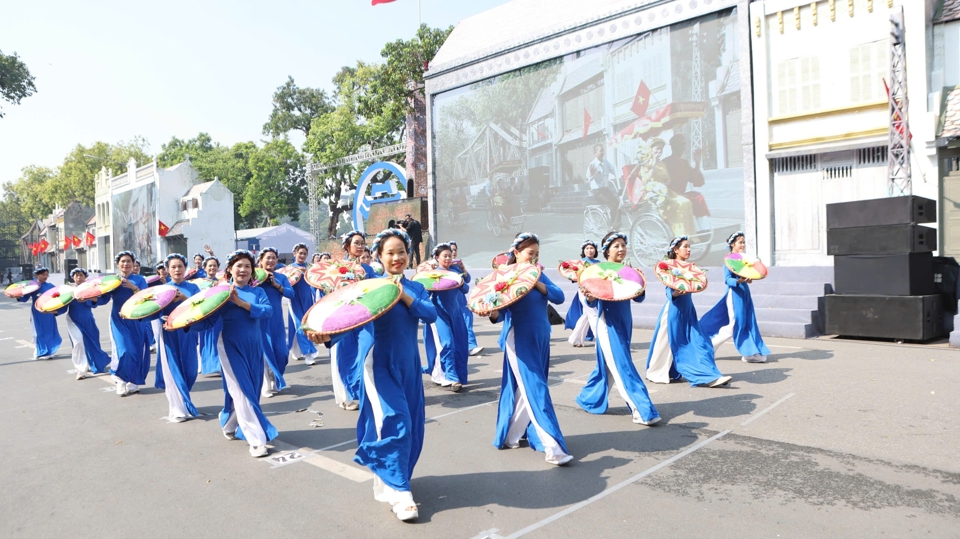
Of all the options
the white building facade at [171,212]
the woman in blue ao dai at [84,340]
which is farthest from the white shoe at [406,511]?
A: the white building facade at [171,212]

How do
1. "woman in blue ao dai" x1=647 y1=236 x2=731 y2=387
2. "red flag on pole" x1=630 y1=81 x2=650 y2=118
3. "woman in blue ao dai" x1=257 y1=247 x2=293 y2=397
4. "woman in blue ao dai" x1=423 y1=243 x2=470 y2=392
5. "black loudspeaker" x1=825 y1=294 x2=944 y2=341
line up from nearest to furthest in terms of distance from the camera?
1. "woman in blue ao dai" x1=647 y1=236 x2=731 y2=387
2. "woman in blue ao dai" x1=423 y1=243 x2=470 y2=392
3. "woman in blue ao dai" x1=257 y1=247 x2=293 y2=397
4. "black loudspeaker" x1=825 y1=294 x2=944 y2=341
5. "red flag on pole" x1=630 y1=81 x2=650 y2=118

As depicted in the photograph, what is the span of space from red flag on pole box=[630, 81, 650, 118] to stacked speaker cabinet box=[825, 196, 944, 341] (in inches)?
280

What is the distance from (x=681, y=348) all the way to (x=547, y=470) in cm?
319

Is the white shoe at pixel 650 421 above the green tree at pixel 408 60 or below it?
below

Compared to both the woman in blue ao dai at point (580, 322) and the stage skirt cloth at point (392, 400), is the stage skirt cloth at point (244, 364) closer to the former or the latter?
the stage skirt cloth at point (392, 400)

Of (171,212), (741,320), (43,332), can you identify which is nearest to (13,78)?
(171,212)

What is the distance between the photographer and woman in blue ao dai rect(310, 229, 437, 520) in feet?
12.4

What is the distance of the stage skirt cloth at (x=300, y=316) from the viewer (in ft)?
32.0

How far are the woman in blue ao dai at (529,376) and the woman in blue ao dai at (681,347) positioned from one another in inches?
103

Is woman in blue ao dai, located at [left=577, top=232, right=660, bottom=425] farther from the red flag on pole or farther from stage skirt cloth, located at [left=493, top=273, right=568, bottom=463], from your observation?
the red flag on pole

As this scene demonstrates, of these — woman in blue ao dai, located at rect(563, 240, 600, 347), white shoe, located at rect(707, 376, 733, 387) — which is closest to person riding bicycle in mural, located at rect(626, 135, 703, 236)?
woman in blue ao dai, located at rect(563, 240, 600, 347)

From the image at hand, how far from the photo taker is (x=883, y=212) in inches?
384

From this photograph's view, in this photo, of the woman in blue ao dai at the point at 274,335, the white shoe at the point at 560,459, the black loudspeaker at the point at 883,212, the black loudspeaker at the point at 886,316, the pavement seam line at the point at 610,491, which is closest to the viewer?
the pavement seam line at the point at 610,491

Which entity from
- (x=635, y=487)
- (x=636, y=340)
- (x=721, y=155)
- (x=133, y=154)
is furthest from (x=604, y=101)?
(x=133, y=154)
